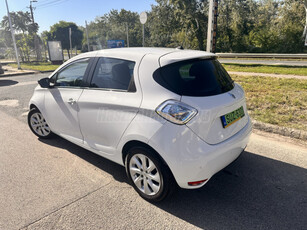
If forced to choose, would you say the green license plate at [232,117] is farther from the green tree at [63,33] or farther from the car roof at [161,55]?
the green tree at [63,33]

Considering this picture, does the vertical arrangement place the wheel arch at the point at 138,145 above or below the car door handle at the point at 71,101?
below

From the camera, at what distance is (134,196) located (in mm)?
2686

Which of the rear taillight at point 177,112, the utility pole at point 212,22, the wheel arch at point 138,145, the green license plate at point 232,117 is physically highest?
the utility pole at point 212,22

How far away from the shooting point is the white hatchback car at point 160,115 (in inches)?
86.0

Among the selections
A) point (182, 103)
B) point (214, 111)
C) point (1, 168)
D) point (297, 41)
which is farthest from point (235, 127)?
point (297, 41)

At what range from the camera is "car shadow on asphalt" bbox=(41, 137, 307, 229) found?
88.8 inches

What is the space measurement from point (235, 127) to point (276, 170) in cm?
115

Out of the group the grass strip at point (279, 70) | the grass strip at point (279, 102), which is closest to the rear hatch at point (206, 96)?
the grass strip at point (279, 102)

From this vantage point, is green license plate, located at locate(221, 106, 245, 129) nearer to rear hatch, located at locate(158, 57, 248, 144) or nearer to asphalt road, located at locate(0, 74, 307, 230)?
rear hatch, located at locate(158, 57, 248, 144)

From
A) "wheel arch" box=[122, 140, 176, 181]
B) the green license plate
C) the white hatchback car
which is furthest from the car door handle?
the green license plate

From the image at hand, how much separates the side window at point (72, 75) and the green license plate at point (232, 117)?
80.5 inches

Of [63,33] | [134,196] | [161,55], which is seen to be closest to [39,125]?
[134,196]

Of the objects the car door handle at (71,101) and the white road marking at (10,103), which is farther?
the white road marking at (10,103)

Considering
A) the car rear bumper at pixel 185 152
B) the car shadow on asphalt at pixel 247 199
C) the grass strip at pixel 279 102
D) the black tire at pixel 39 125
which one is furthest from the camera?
the grass strip at pixel 279 102
